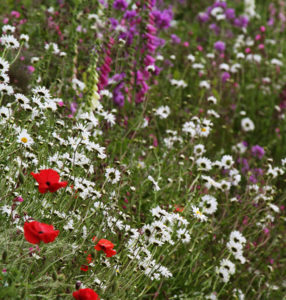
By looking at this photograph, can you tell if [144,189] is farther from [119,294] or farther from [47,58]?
[119,294]

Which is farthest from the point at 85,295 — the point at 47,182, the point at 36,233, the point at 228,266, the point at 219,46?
the point at 219,46

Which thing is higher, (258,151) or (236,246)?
(236,246)

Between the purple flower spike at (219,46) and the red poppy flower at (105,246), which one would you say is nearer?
the red poppy flower at (105,246)

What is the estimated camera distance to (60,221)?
7.35ft

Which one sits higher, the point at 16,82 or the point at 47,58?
the point at 47,58

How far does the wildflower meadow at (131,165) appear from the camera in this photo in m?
2.19

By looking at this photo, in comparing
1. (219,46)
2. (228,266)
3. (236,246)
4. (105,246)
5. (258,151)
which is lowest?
(258,151)

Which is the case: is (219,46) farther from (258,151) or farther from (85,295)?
(85,295)

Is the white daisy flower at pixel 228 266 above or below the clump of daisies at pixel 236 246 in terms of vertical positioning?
below

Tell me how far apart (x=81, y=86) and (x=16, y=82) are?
47cm

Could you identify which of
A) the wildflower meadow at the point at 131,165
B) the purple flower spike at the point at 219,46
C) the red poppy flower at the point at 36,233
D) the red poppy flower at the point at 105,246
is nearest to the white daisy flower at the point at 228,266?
the wildflower meadow at the point at 131,165

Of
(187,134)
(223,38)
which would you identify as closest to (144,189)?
(187,134)

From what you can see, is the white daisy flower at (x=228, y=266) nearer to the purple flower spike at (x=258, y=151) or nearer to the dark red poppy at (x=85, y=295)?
the dark red poppy at (x=85, y=295)

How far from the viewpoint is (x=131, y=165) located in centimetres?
337
